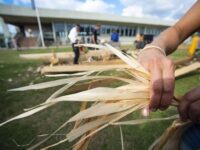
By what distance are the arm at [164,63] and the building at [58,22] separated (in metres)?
24.4

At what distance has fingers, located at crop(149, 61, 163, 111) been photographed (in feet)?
2.32

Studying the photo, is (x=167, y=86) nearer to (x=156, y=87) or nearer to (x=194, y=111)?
(x=156, y=87)

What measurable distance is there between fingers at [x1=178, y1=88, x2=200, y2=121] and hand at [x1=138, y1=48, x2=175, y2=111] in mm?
62

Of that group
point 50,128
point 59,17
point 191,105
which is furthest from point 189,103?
point 59,17

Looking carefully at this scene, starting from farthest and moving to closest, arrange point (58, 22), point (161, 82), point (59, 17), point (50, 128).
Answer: point (58, 22) → point (59, 17) → point (50, 128) → point (161, 82)

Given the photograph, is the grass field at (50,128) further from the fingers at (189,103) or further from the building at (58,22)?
the building at (58,22)

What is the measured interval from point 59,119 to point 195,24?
2.55 meters

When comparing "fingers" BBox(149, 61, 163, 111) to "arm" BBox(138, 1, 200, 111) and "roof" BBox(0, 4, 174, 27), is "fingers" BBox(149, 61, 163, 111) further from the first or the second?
"roof" BBox(0, 4, 174, 27)

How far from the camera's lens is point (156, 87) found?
0.71 metres

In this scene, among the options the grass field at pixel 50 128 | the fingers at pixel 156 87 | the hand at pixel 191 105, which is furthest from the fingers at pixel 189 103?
the grass field at pixel 50 128

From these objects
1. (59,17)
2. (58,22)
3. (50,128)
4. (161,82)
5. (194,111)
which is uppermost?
(59,17)

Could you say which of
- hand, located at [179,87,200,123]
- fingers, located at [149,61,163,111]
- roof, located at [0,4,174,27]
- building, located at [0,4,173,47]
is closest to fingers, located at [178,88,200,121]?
hand, located at [179,87,200,123]

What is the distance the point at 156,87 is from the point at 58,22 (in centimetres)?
3241

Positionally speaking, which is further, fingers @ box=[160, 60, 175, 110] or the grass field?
the grass field
